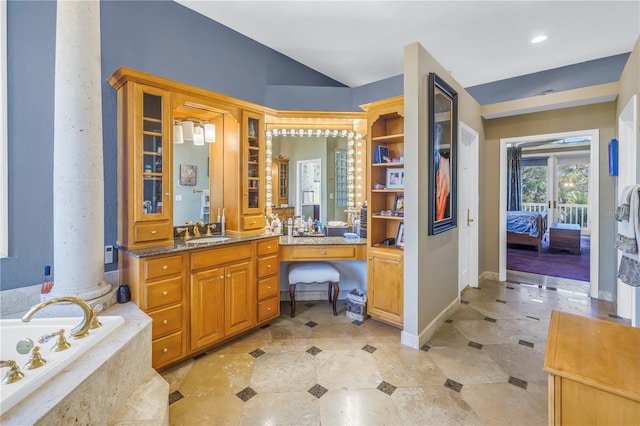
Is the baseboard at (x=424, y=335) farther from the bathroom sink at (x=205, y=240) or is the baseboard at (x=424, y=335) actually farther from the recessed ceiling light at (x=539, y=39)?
the recessed ceiling light at (x=539, y=39)

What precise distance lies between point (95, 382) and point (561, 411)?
6.70 ft

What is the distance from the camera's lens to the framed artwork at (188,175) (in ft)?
9.46

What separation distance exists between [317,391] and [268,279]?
3.97 ft

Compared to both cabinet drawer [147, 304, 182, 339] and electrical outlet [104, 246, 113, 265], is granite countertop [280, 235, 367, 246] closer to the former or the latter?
cabinet drawer [147, 304, 182, 339]

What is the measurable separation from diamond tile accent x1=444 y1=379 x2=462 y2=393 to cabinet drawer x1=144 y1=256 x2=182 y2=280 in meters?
2.15

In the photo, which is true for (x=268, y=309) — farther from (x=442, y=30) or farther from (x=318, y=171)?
(x=442, y=30)

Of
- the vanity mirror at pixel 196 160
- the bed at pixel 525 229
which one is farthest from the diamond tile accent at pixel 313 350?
the bed at pixel 525 229

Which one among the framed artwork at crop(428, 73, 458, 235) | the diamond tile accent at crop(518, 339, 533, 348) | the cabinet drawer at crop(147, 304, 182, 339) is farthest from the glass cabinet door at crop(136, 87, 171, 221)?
the diamond tile accent at crop(518, 339, 533, 348)

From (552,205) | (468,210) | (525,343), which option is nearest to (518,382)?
(525,343)

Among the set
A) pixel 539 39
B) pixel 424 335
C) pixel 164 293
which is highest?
pixel 539 39

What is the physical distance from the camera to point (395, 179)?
3137 mm

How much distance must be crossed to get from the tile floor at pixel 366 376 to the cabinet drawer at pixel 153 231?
1033mm

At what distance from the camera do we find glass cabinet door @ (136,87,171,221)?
228 cm

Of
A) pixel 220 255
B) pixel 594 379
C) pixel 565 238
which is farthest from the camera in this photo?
pixel 565 238
